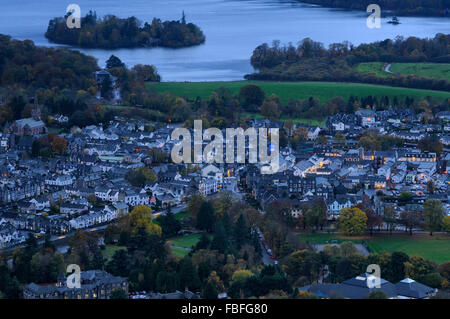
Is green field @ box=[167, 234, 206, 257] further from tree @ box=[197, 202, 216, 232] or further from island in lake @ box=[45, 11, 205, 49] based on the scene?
island in lake @ box=[45, 11, 205, 49]

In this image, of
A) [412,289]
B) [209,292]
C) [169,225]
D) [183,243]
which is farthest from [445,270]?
[169,225]

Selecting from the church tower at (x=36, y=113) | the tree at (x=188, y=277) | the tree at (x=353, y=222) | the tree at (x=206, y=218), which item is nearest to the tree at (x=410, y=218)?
the tree at (x=353, y=222)

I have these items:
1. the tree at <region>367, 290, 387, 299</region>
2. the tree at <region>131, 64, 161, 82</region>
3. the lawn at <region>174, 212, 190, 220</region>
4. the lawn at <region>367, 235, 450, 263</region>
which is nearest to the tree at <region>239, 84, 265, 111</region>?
the tree at <region>131, 64, 161, 82</region>

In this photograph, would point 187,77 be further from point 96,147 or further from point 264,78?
point 96,147

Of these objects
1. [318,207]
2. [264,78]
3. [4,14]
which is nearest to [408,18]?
[264,78]

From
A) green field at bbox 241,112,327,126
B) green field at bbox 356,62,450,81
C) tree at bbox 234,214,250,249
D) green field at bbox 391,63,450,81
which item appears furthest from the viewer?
green field at bbox 356,62,450,81

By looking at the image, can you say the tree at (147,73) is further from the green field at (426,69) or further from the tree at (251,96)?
the green field at (426,69)
